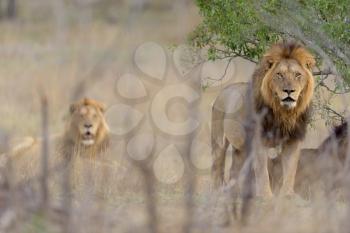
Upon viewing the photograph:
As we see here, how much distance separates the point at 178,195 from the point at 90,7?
22368mm

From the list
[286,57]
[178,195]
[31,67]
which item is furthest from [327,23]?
[31,67]

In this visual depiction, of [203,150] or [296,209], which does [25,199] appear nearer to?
[296,209]

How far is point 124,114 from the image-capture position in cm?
1493

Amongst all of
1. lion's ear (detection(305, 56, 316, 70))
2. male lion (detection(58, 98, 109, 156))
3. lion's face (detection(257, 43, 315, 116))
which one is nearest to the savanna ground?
male lion (detection(58, 98, 109, 156))

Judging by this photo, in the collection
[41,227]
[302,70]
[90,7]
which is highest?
[90,7]

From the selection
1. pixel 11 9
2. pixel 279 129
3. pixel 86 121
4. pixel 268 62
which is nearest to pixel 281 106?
pixel 279 129

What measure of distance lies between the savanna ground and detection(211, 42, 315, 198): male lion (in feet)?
1.68

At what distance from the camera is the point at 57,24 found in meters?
26.9

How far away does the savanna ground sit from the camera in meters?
6.04

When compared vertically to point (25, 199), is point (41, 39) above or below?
above

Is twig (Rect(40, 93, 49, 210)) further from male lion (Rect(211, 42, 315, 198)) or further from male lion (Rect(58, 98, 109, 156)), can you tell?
male lion (Rect(58, 98, 109, 156))

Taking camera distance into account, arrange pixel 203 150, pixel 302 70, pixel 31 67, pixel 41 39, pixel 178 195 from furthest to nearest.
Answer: pixel 41 39 → pixel 31 67 → pixel 203 150 → pixel 302 70 → pixel 178 195

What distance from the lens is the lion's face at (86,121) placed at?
12258 millimetres

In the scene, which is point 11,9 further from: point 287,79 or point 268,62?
point 287,79
